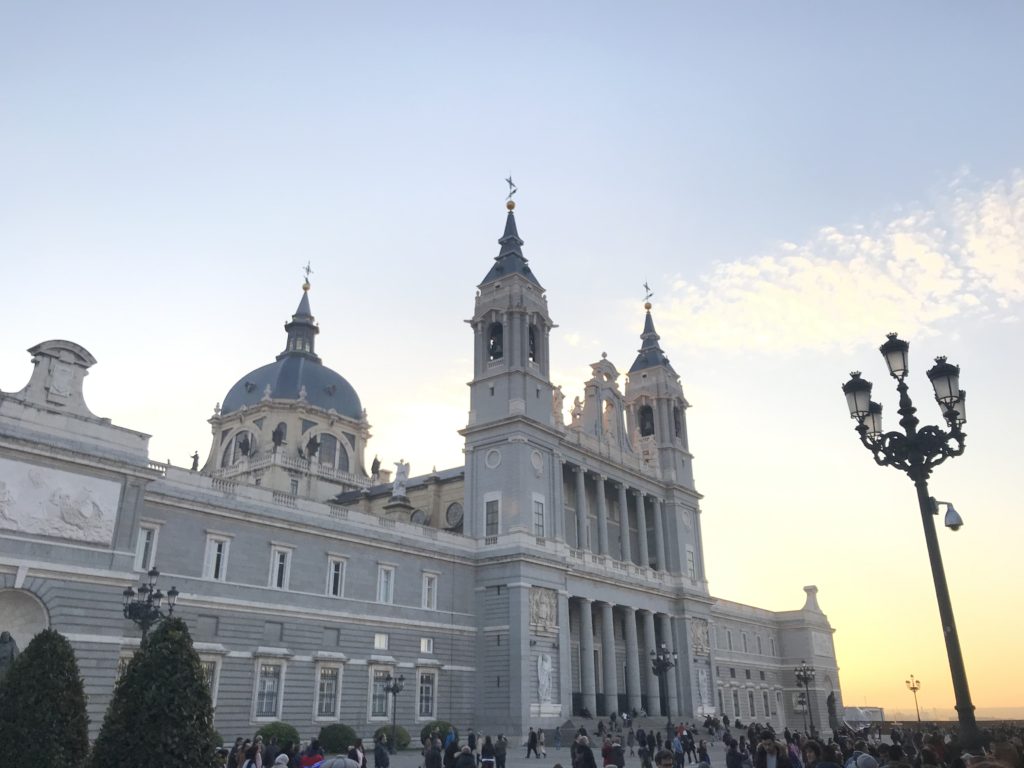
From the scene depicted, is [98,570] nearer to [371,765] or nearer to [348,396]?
[371,765]

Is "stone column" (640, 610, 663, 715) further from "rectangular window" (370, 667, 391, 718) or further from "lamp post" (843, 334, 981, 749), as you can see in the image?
"lamp post" (843, 334, 981, 749)

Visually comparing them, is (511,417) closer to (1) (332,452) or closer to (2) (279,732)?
(2) (279,732)

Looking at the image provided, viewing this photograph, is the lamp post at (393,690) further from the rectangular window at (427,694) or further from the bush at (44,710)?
the bush at (44,710)

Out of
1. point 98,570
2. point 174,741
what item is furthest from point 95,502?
point 174,741

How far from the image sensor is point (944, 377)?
1413 cm

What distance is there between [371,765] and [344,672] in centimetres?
593

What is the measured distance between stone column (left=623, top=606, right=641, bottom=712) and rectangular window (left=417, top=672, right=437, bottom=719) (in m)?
16.3

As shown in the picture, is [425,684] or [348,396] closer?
[425,684]

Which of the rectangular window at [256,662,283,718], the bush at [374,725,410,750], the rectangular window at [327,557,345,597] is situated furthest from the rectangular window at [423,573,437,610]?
the rectangular window at [256,662,283,718]

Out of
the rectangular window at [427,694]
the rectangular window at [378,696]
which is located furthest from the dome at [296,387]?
the rectangular window at [378,696]

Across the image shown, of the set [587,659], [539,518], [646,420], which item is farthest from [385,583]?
[646,420]

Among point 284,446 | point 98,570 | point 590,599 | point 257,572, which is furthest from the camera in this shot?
point 284,446

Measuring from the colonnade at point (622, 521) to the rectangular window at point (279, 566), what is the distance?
21671mm

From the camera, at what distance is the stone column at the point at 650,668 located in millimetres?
56934
